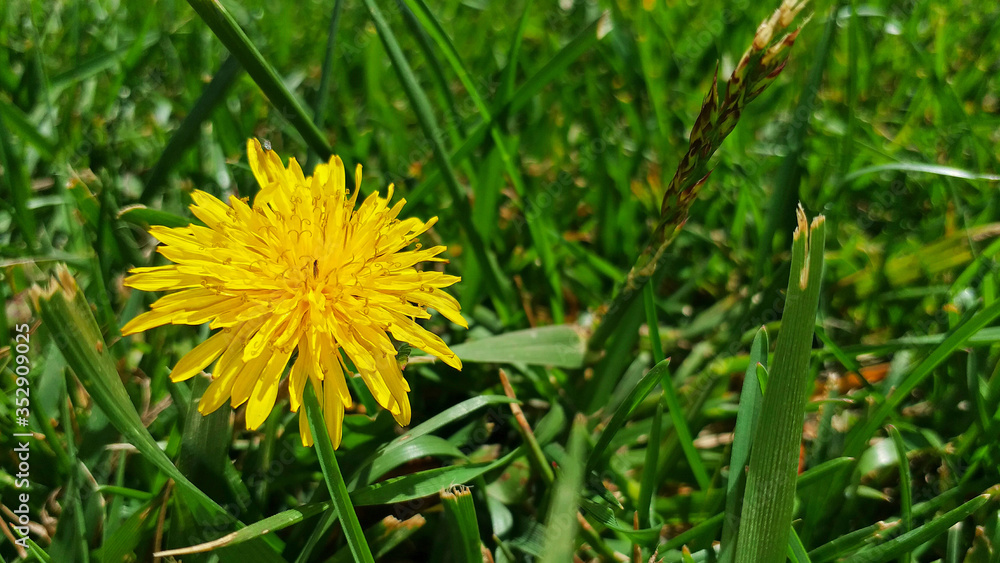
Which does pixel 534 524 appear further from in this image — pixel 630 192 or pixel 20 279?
pixel 20 279

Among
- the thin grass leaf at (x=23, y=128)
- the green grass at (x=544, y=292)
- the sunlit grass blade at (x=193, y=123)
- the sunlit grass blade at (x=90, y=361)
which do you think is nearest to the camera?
the sunlit grass blade at (x=90, y=361)

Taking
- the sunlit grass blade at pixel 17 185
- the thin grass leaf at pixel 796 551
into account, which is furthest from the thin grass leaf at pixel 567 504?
the sunlit grass blade at pixel 17 185

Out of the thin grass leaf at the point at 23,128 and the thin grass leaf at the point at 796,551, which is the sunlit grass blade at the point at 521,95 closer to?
the thin grass leaf at the point at 23,128

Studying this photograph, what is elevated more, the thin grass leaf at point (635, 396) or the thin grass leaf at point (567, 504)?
the thin grass leaf at point (635, 396)

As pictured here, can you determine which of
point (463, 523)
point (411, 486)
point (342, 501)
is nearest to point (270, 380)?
point (342, 501)

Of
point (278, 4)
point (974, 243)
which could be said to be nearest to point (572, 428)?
point (974, 243)

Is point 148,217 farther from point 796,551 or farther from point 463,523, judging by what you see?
point 796,551

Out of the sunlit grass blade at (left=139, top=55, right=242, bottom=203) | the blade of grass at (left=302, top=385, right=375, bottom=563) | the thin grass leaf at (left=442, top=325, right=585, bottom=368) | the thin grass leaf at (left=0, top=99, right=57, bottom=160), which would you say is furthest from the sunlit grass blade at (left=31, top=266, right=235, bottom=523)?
the thin grass leaf at (left=0, top=99, right=57, bottom=160)

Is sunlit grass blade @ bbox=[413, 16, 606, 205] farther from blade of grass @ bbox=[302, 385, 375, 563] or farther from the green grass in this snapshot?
blade of grass @ bbox=[302, 385, 375, 563]
